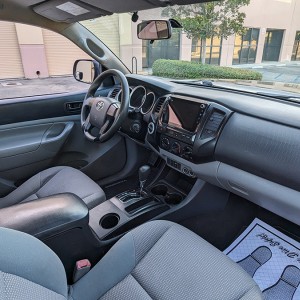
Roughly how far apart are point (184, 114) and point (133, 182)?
3.23ft

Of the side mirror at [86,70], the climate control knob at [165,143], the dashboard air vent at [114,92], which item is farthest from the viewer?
the side mirror at [86,70]

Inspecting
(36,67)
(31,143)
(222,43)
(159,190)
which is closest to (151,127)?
(159,190)

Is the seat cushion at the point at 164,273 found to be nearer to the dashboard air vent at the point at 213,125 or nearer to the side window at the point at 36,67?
the dashboard air vent at the point at 213,125

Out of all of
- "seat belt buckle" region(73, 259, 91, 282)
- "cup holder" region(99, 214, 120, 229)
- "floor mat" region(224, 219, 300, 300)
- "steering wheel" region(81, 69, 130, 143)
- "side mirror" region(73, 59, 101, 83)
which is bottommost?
"floor mat" region(224, 219, 300, 300)

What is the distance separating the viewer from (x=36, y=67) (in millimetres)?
3033

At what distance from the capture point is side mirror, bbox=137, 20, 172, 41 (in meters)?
1.80

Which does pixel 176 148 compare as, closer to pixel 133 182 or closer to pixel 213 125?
pixel 213 125

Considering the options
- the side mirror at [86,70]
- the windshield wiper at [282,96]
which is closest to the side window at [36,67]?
the side mirror at [86,70]

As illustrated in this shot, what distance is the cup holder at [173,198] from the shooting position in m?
1.85

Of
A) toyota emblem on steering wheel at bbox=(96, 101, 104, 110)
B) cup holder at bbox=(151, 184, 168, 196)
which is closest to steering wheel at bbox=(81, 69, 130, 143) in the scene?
toyota emblem on steering wheel at bbox=(96, 101, 104, 110)

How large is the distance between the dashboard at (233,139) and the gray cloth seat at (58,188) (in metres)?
0.50

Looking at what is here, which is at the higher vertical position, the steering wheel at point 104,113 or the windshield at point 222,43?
the windshield at point 222,43

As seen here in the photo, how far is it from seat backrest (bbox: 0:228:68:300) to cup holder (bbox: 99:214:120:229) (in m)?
0.80

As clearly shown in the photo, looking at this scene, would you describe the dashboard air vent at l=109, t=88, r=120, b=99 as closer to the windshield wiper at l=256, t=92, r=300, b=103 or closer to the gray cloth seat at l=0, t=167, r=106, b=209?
the gray cloth seat at l=0, t=167, r=106, b=209
